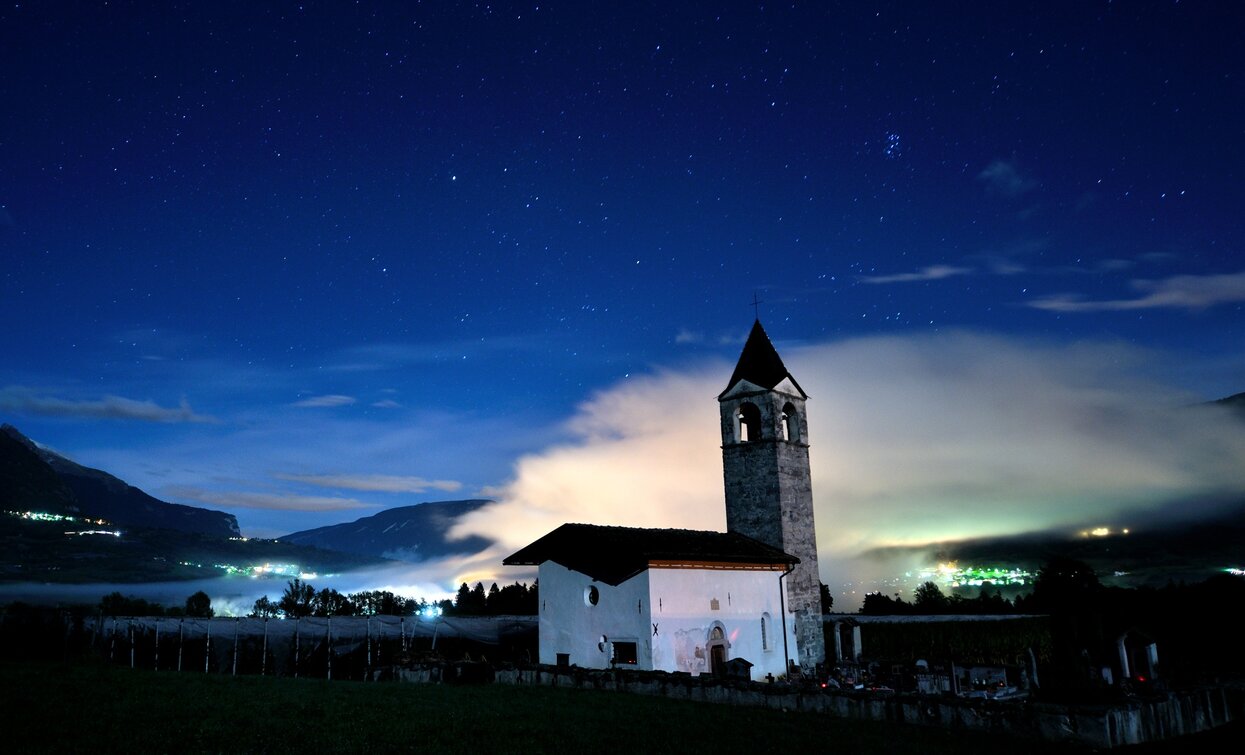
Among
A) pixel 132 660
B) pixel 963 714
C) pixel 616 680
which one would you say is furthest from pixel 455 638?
pixel 963 714

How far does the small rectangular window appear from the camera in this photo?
2972 cm

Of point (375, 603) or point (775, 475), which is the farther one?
point (375, 603)

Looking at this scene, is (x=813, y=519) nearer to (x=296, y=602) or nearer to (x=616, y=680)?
(x=616, y=680)

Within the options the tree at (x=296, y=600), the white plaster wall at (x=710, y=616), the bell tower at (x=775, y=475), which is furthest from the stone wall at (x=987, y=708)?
the tree at (x=296, y=600)

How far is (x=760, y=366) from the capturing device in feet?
139

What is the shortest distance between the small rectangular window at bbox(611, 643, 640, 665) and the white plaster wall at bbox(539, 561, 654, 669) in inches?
7.2

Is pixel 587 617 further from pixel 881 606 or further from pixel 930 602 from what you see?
pixel 930 602

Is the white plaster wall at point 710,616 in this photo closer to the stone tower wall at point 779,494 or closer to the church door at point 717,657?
the church door at point 717,657

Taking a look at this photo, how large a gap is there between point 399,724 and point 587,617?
15886 mm

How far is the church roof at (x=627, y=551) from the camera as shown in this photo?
30.6 metres

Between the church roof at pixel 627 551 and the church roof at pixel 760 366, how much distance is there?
8809mm

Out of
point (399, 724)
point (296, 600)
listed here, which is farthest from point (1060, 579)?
point (296, 600)

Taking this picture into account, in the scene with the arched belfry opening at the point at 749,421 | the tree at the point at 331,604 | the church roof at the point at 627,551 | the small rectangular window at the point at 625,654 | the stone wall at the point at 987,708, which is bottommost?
the stone wall at the point at 987,708

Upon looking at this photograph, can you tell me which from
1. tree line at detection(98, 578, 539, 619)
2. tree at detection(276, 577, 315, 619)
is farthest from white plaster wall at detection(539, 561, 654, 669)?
tree at detection(276, 577, 315, 619)
